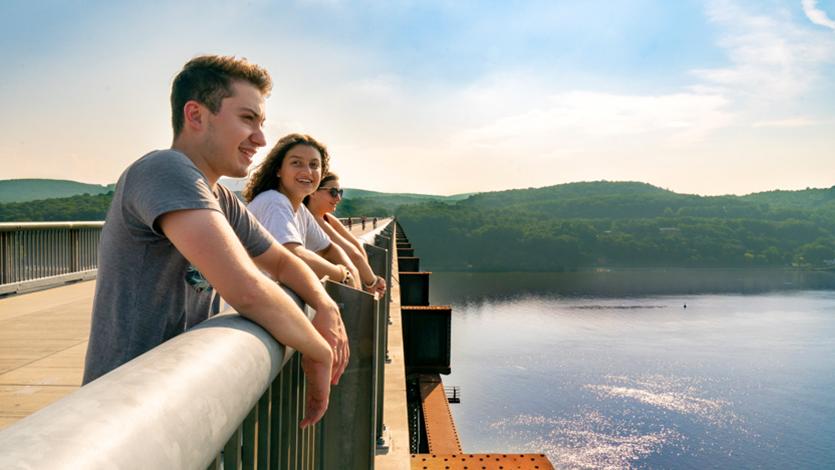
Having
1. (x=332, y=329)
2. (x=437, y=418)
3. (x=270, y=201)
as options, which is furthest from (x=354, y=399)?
(x=437, y=418)

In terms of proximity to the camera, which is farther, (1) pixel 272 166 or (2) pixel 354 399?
(1) pixel 272 166

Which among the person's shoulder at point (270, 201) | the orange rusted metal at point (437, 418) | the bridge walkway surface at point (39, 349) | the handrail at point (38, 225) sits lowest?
the orange rusted metal at point (437, 418)

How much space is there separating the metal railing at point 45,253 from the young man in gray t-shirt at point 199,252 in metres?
8.98

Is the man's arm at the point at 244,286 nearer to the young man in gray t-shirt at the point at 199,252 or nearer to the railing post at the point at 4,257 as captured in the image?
the young man in gray t-shirt at the point at 199,252

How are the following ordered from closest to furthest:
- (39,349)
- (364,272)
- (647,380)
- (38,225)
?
(364,272), (39,349), (38,225), (647,380)

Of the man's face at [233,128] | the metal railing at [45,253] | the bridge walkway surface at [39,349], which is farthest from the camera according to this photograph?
the metal railing at [45,253]

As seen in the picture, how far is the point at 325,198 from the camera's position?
5277mm

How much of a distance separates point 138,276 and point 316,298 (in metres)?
0.48

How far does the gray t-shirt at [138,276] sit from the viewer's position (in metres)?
1.58

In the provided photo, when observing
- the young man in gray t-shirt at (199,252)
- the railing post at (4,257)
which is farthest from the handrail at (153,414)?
the railing post at (4,257)

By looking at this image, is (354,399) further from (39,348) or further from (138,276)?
(39,348)

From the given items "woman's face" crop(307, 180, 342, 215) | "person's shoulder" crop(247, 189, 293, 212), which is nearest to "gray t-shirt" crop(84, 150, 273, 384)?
"person's shoulder" crop(247, 189, 293, 212)

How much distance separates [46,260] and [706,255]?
687 feet

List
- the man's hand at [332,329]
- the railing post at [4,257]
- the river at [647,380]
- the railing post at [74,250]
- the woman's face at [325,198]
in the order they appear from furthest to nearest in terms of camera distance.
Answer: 1. the river at [647,380]
2. the railing post at [74,250]
3. the railing post at [4,257]
4. the woman's face at [325,198]
5. the man's hand at [332,329]
